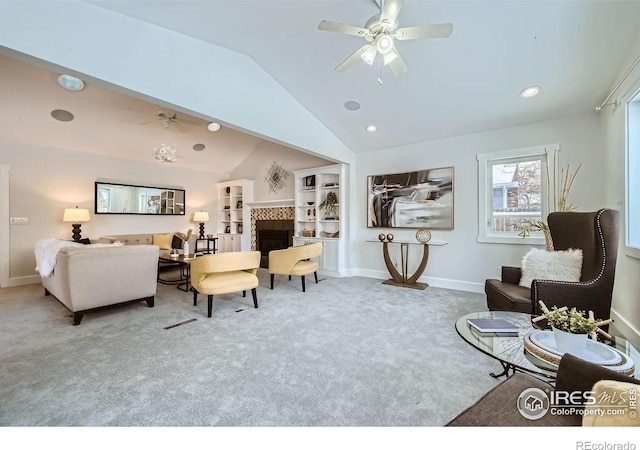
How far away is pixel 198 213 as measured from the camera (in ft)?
22.0

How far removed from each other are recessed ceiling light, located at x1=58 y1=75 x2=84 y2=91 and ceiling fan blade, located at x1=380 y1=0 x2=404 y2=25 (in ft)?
14.2

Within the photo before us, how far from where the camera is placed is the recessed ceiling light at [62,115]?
14.5 ft

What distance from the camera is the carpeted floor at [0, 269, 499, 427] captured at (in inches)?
62.2

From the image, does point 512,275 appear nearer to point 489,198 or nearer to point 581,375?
point 489,198

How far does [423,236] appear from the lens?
4.45 metres

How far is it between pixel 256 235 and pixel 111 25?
5127mm

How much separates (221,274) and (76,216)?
352cm

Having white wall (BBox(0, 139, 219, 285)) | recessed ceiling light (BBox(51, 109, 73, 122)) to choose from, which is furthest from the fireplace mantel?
recessed ceiling light (BBox(51, 109, 73, 122))

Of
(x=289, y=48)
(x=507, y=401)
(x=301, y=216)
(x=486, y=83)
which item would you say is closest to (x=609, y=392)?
(x=507, y=401)

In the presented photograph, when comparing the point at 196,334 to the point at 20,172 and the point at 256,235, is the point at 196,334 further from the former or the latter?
the point at 20,172

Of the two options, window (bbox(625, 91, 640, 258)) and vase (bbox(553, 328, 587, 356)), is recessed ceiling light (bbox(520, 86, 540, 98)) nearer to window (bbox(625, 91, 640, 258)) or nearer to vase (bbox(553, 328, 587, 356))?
window (bbox(625, 91, 640, 258))

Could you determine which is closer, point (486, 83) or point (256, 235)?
point (486, 83)

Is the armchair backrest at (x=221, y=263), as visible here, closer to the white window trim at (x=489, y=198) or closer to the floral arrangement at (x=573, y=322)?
the floral arrangement at (x=573, y=322)

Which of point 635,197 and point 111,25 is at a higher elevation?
point 111,25
